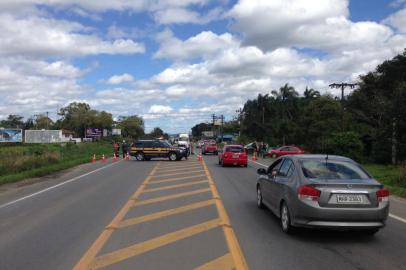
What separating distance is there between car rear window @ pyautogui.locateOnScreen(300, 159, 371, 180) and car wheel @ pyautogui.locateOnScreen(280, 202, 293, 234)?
750 millimetres

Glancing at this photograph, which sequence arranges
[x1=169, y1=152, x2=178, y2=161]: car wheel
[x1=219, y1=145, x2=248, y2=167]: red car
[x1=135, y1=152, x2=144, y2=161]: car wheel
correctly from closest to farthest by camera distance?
[x1=219, y1=145, x2=248, y2=167]: red car
[x1=169, y1=152, x2=178, y2=161]: car wheel
[x1=135, y1=152, x2=144, y2=161]: car wheel

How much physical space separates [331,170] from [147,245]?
371 cm

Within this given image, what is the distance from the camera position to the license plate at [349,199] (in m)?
8.50

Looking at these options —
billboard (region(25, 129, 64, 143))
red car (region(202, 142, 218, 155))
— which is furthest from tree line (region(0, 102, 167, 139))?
red car (region(202, 142, 218, 155))

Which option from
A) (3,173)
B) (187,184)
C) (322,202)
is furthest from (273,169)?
(3,173)

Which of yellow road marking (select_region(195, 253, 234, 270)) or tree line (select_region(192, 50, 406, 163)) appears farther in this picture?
tree line (select_region(192, 50, 406, 163))

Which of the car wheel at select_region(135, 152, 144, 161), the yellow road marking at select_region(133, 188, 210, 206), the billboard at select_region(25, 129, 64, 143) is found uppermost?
the billboard at select_region(25, 129, 64, 143)

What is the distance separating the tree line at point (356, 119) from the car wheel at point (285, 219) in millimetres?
24440

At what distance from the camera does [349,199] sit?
851cm

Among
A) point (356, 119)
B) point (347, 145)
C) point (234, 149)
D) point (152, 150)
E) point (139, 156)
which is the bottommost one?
point (139, 156)

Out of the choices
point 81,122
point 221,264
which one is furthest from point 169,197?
point 81,122

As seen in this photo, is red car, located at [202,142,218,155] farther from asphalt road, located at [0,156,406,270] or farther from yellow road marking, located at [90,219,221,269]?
yellow road marking, located at [90,219,221,269]

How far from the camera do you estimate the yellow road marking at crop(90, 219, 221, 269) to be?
7.09 metres

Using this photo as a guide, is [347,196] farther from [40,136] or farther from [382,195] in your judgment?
[40,136]
